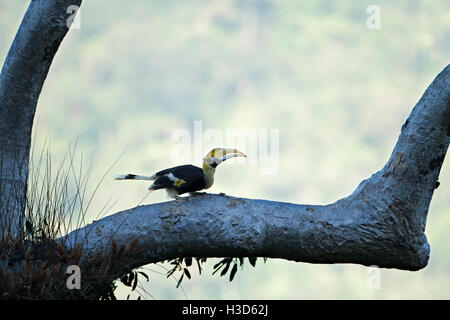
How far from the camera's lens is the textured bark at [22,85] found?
14.9 feet

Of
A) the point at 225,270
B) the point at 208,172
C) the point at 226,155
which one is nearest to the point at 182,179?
the point at 208,172

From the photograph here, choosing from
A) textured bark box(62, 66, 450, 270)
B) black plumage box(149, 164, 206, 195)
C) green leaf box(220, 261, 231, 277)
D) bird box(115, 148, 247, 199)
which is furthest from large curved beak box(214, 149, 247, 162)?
green leaf box(220, 261, 231, 277)

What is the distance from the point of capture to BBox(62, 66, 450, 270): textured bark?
4.26 m

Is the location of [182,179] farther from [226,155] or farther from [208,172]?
[226,155]

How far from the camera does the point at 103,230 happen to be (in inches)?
169

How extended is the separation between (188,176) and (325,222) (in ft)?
3.72

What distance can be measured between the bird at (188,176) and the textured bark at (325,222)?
0.33 feet

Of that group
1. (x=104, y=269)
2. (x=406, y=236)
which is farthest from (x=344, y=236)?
(x=104, y=269)

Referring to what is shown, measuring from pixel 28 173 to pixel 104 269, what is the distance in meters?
1.22

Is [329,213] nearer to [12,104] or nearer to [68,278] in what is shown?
[68,278]

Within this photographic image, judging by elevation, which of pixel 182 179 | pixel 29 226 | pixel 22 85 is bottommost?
pixel 29 226

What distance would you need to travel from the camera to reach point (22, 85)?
182 inches

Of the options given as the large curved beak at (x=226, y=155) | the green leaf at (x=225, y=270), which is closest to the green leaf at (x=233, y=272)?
the green leaf at (x=225, y=270)
